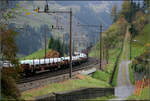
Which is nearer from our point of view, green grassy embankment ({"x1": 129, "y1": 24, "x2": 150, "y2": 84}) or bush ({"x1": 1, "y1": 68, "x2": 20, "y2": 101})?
bush ({"x1": 1, "y1": 68, "x2": 20, "y2": 101})

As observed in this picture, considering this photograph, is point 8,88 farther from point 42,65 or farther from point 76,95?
point 42,65

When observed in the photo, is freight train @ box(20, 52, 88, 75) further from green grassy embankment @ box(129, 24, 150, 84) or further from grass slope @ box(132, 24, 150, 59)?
grass slope @ box(132, 24, 150, 59)

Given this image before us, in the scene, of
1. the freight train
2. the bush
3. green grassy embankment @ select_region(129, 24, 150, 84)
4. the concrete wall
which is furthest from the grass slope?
the bush

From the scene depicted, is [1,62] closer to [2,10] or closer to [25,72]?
[2,10]

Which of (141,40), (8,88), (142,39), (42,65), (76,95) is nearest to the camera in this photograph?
(8,88)

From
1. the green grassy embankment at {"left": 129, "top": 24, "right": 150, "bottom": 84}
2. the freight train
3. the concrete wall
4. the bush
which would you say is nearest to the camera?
the bush

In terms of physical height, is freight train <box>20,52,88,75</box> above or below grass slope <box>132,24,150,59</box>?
below

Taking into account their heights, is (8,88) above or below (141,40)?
above

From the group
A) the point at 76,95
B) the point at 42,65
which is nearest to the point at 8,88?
the point at 76,95

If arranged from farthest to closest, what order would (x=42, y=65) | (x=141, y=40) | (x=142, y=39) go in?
(x=42, y=65) < (x=141, y=40) < (x=142, y=39)

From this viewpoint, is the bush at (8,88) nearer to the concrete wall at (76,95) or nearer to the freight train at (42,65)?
the concrete wall at (76,95)

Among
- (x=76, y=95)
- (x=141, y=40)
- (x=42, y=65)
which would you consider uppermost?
(x=76, y=95)

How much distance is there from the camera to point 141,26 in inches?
1937

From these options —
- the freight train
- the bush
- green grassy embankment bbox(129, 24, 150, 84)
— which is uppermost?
the bush
